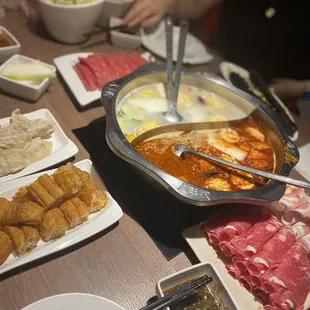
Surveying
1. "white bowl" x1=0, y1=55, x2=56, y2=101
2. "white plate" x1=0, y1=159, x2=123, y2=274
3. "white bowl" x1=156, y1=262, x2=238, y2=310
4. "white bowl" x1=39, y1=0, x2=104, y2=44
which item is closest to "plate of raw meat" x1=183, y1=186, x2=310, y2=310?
"white bowl" x1=156, y1=262, x2=238, y2=310

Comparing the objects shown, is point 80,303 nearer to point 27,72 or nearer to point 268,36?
point 27,72

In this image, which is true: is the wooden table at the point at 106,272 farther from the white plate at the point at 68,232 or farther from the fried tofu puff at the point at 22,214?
the fried tofu puff at the point at 22,214

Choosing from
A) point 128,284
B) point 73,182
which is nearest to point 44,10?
point 73,182

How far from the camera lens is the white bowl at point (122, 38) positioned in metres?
2.96

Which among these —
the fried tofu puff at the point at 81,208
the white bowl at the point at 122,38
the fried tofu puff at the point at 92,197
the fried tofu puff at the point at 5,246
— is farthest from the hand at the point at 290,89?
the fried tofu puff at the point at 5,246

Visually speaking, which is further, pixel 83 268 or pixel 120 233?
pixel 120 233

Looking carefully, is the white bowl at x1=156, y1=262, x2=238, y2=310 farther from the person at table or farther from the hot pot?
the person at table

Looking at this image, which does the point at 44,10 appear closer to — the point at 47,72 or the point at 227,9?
the point at 47,72

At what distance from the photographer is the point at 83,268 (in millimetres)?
1532

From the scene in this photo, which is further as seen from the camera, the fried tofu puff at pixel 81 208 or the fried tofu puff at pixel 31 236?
the fried tofu puff at pixel 81 208

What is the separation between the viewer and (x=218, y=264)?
5.34ft

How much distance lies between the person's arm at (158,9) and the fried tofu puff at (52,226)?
1977 millimetres

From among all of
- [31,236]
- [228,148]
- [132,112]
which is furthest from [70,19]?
[31,236]

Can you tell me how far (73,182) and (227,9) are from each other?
306 cm
